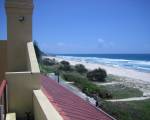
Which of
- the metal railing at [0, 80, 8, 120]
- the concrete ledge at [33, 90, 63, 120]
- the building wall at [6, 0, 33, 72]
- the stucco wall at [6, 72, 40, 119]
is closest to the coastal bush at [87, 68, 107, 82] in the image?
the building wall at [6, 0, 33, 72]

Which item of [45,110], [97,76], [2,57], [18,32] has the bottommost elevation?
[97,76]

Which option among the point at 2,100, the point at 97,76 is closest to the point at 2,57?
the point at 2,100

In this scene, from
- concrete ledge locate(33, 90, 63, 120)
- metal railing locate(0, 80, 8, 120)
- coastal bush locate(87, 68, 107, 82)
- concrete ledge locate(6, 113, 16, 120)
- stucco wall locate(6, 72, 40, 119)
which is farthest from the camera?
coastal bush locate(87, 68, 107, 82)

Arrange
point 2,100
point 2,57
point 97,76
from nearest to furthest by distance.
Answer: point 2,100 → point 2,57 → point 97,76

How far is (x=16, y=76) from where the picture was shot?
4645 millimetres

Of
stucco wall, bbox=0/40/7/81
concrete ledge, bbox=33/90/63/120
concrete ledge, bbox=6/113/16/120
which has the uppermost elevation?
stucco wall, bbox=0/40/7/81

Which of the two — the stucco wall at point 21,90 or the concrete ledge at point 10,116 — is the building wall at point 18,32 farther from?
the concrete ledge at point 10,116

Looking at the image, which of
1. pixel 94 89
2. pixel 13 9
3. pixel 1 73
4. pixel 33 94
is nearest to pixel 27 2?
pixel 13 9

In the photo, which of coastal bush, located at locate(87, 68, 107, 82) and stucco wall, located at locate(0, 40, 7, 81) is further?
coastal bush, located at locate(87, 68, 107, 82)

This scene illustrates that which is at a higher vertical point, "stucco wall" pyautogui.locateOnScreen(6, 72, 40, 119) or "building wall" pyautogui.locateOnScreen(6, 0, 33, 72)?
"building wall" pyautogui.locateOnScreen(6, 0, 33, 72)

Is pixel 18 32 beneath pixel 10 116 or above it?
above

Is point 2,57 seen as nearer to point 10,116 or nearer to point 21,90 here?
point 21,90

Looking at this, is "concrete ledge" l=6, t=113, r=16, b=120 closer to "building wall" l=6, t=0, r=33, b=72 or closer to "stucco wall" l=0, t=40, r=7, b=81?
"building wall" l=6, t=0, r=33, b=72

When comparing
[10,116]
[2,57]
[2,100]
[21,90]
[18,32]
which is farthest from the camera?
[2,57]
